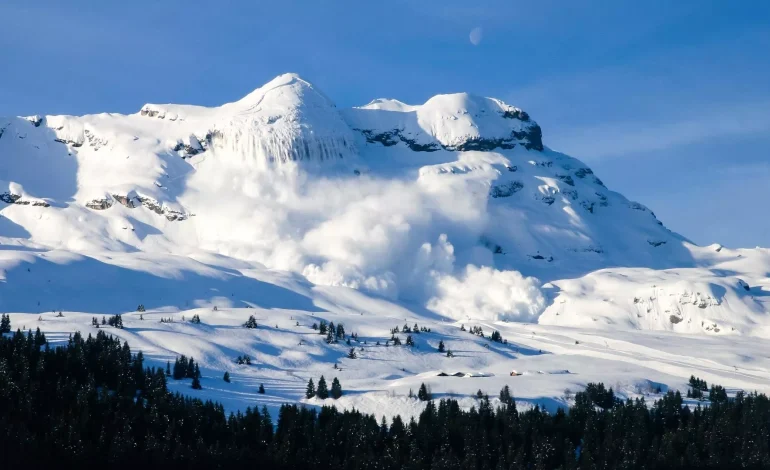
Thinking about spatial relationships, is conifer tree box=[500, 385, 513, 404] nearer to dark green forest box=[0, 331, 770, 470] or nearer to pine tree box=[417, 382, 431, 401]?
dark green forest box=[0, 331, 770, 470]

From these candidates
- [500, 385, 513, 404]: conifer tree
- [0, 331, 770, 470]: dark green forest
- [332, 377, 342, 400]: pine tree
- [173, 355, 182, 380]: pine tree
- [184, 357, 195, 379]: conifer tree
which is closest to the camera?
[0, 331, 770, 470]: dark green forest

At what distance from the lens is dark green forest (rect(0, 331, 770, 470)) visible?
136375mm

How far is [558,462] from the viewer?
14788 centimetres

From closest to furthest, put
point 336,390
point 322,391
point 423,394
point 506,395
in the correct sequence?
point 506,395
point 423,394
point 322,391
point 336,390

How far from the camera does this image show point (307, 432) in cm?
14912

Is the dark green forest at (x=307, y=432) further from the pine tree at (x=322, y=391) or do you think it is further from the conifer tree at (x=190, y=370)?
the conifer tree at (x=190, y=370)

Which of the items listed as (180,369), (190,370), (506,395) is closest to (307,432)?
(506,395)

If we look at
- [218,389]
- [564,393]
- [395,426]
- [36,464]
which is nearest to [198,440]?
[36,464]

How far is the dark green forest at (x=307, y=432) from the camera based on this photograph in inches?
5369

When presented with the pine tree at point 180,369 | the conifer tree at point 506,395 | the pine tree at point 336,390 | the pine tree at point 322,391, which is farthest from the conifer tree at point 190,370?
the conifer tree at point 506,395

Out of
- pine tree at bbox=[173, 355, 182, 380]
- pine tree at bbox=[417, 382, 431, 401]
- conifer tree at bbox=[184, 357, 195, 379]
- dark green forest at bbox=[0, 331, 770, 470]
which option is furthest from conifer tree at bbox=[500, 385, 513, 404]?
pine tree at bbox=[173, 355, 182, 380]

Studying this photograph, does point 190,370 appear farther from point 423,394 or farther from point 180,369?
point 423,394

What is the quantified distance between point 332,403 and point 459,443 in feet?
113

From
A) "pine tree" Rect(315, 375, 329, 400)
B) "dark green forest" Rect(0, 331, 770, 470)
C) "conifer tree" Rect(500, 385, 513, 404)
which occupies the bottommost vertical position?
"dark green forest" Rect(0, 331, 770, 470)
